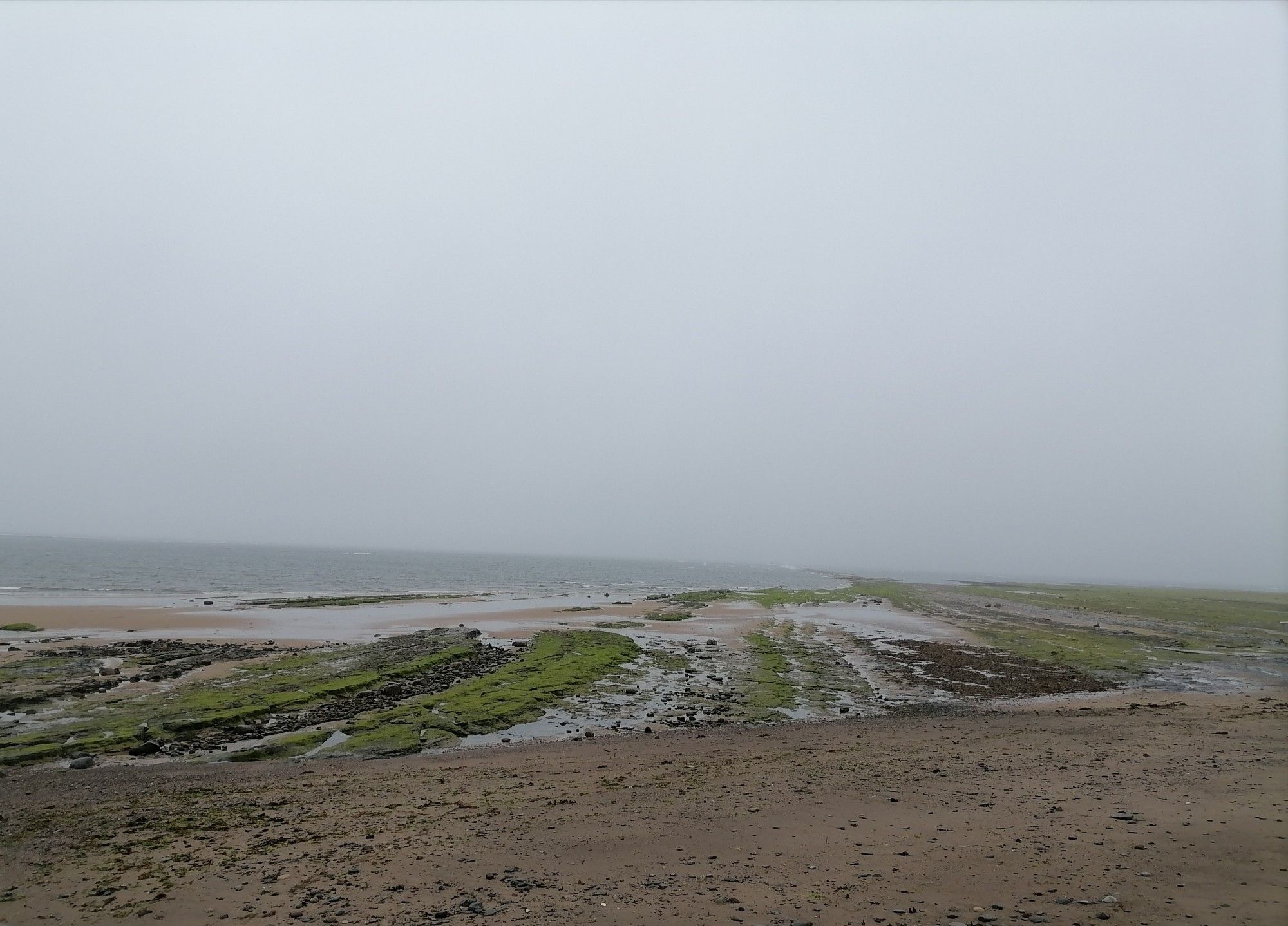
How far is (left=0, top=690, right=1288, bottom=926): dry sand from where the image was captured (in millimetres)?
8320

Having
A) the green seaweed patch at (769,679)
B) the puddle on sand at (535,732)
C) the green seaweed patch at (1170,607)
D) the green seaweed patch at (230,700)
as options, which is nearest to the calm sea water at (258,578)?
the green seaweed patch at (1170,607)

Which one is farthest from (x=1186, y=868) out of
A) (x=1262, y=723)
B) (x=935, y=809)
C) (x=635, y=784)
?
(x=1262, y=723)

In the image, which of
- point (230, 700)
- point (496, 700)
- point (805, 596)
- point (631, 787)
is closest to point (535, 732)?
point (496, 700)

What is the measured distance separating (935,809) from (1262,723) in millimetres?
14902

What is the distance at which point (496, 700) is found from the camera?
2275 centimetres

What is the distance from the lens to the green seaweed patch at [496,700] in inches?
730

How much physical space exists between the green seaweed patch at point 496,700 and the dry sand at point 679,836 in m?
2.40

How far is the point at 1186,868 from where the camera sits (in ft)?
29.7

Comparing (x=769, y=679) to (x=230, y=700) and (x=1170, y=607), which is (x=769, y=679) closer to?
(x=230, y=700)

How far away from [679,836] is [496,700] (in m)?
13.7

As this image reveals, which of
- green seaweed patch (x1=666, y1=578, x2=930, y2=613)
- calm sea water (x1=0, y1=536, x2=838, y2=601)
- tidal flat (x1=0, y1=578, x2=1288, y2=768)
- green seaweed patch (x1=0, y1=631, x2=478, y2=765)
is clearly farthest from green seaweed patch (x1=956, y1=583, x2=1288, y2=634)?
green seaweed patch (x1=0, y1=631, x2=478, y2=765)

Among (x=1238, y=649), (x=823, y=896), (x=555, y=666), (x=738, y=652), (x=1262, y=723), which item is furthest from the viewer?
(x=1238, y=649)

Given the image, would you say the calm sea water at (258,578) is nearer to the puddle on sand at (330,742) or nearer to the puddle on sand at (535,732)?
the puddle on sand at (330,742)

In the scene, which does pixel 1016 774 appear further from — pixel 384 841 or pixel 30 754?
pixel 30 754
